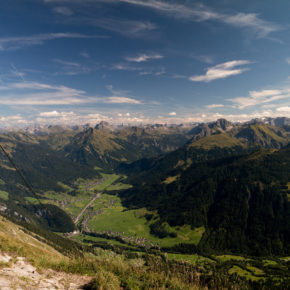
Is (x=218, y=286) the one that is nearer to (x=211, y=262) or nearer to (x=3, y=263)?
(x=3, y=263)

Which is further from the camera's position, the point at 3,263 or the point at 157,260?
the point at 157,260

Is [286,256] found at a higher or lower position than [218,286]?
lower

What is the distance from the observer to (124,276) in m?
13.9

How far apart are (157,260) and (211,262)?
8405 inches

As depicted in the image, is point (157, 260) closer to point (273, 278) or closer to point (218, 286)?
point (218, 286)

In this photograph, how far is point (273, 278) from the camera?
14050 cm

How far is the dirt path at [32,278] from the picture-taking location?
11762 millimetres

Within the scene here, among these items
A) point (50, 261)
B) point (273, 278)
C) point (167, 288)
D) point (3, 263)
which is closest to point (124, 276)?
point (167, 288)

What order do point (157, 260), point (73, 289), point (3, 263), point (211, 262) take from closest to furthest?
point (73, 289), point (3, 263), point (157, 260), point (211, 262)

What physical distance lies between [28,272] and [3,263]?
261 centimetres

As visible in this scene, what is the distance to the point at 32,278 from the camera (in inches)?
517

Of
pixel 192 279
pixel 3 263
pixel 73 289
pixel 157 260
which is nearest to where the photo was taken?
pixel 73 289

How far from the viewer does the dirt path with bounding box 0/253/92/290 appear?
463 inches

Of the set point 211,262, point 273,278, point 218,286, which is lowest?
point 211,262
